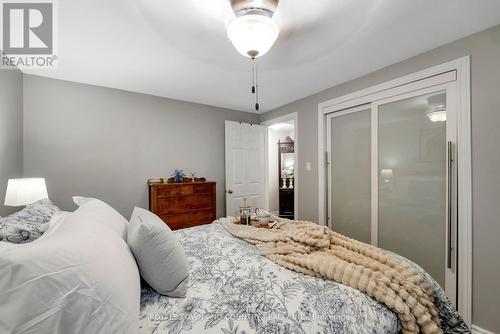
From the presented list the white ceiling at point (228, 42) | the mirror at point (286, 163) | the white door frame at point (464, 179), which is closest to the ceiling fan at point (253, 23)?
the white ceiling at point (228, 42)

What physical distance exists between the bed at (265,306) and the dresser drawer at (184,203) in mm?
1872

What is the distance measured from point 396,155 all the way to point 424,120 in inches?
16.6

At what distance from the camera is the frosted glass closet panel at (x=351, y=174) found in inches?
104

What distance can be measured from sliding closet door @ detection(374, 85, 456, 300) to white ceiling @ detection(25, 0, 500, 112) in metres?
0.56

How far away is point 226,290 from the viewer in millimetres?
1078

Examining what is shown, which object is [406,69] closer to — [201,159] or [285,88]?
[285,88]

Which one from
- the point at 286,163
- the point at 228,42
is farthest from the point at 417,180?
the point at 286,163

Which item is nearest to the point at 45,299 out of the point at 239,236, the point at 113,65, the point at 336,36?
the point at 239,236

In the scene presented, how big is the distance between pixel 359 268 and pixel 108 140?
3.25 m

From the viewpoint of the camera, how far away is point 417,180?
2160 millimetres

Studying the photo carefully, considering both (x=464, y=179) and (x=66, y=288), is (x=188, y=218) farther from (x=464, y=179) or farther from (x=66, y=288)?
(x=464, y=179)

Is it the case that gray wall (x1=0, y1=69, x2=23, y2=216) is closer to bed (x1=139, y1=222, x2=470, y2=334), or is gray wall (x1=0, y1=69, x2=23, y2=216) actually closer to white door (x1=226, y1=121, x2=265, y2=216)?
bed (x1=139, y1=222, x2=470, y2=334)

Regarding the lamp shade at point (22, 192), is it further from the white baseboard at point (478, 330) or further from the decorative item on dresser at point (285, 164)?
the decorative item on dresser at point (285, 164)

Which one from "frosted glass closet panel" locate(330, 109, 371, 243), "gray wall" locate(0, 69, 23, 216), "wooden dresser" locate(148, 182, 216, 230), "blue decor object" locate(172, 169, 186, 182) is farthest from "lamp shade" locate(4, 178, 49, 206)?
"frosted glass closet panel" locate(330, 109, 371, 243)
